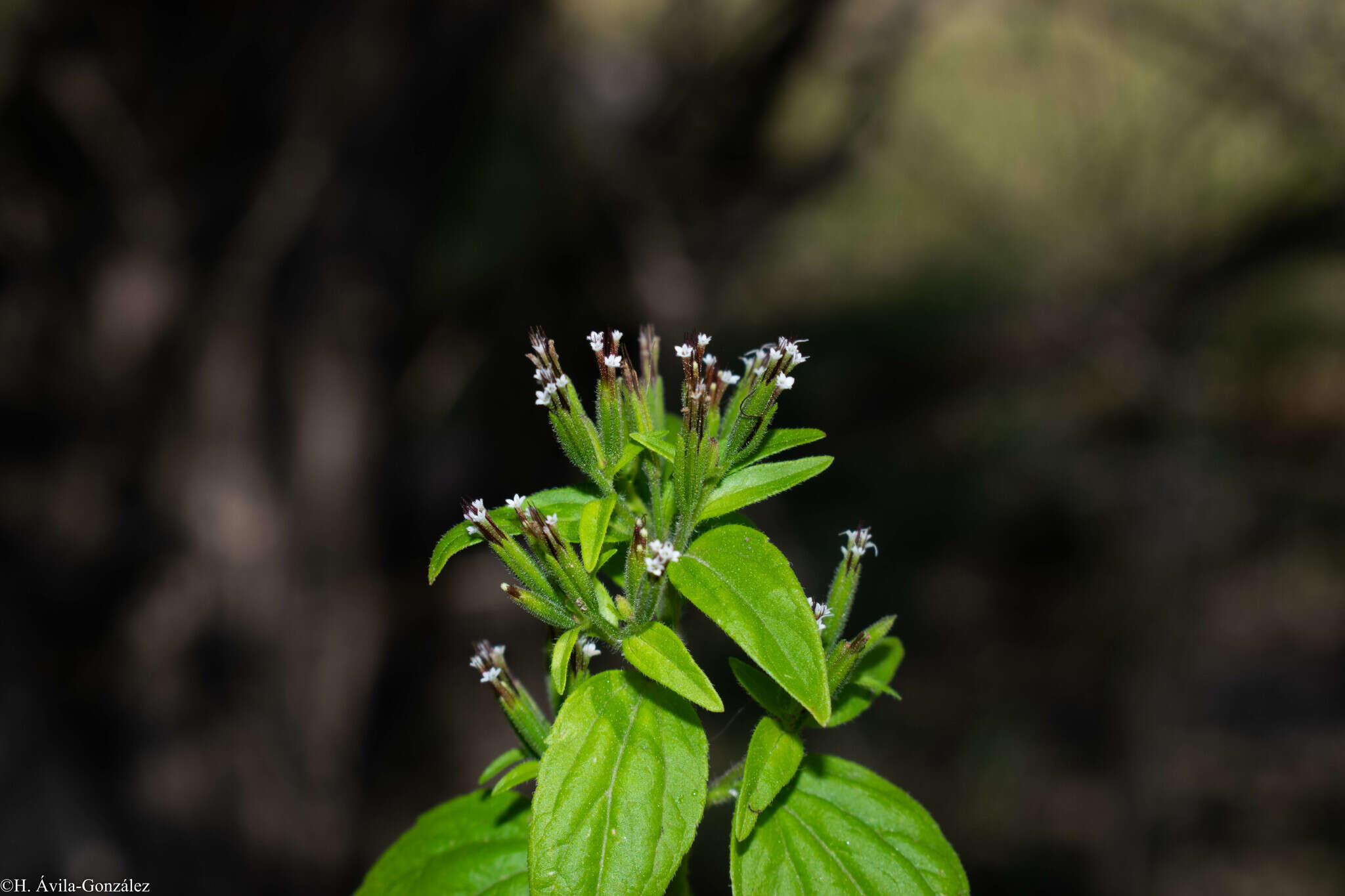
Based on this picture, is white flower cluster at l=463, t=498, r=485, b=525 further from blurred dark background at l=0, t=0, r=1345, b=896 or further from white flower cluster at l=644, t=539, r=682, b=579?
blurred dark background at l=0, t=0, r=1345, b=896

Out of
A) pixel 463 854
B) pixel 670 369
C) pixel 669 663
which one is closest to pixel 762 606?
pixel 669 663

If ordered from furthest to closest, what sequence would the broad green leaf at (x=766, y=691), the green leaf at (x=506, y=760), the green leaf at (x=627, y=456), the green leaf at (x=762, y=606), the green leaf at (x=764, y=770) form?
the green leaf at (x=506, y=760)
the green leaf at (x=627, y=456)
the broad green leaf at (x=766, y=691)
the green leaf at (x=764, y=770)
the green leaf at (x=762, y=606)

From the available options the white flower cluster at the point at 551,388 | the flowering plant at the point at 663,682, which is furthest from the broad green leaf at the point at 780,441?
the white flower cluster at the point at 551,388

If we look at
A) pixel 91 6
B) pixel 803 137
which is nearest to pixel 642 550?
pixel 91 6

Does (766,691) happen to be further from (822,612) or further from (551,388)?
(551,388)

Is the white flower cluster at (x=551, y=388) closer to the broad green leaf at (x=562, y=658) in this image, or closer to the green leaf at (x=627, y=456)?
the green leaf at (x=627, y=456)

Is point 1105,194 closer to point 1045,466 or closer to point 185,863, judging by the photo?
point 1045,466

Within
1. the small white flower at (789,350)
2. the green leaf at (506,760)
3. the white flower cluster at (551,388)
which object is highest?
the white flower cluster at (551,388)
